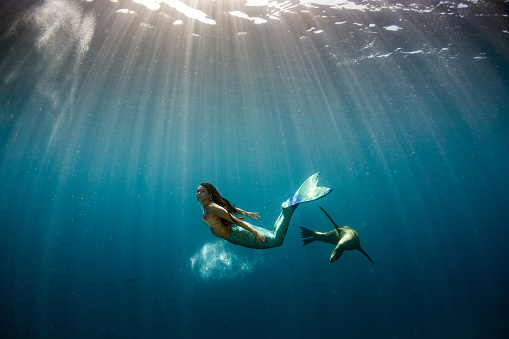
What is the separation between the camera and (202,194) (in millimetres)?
4520

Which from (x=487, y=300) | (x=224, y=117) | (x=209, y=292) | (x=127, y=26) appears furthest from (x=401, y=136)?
(x=127, y=26)

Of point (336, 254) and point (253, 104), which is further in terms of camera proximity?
point (253, 104)

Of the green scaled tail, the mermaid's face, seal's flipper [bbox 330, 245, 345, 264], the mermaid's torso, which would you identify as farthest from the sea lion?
the mermaid's face

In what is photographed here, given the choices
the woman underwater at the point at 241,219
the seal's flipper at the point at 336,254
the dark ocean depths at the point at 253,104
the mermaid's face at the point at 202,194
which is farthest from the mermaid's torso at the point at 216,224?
the dark ocean depths at the point at 253,104

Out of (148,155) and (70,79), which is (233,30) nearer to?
(70,79)

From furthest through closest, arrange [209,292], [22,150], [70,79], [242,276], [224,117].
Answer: [22,150] → [224,117] → [242,276] → [209,292] → [70,79]

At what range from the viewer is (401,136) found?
3997 cm

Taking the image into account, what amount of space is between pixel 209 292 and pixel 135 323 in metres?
5.76

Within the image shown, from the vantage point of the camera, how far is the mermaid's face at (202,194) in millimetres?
4492

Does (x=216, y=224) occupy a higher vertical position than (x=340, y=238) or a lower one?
higher

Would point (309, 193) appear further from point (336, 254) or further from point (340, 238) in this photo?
point (340, 238)

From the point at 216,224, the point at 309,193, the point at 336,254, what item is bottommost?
the point at 336,254

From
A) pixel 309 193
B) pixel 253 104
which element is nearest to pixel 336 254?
pixel 309 193

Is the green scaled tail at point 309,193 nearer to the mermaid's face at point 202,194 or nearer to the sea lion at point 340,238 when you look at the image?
the sea lion at point 340,238
